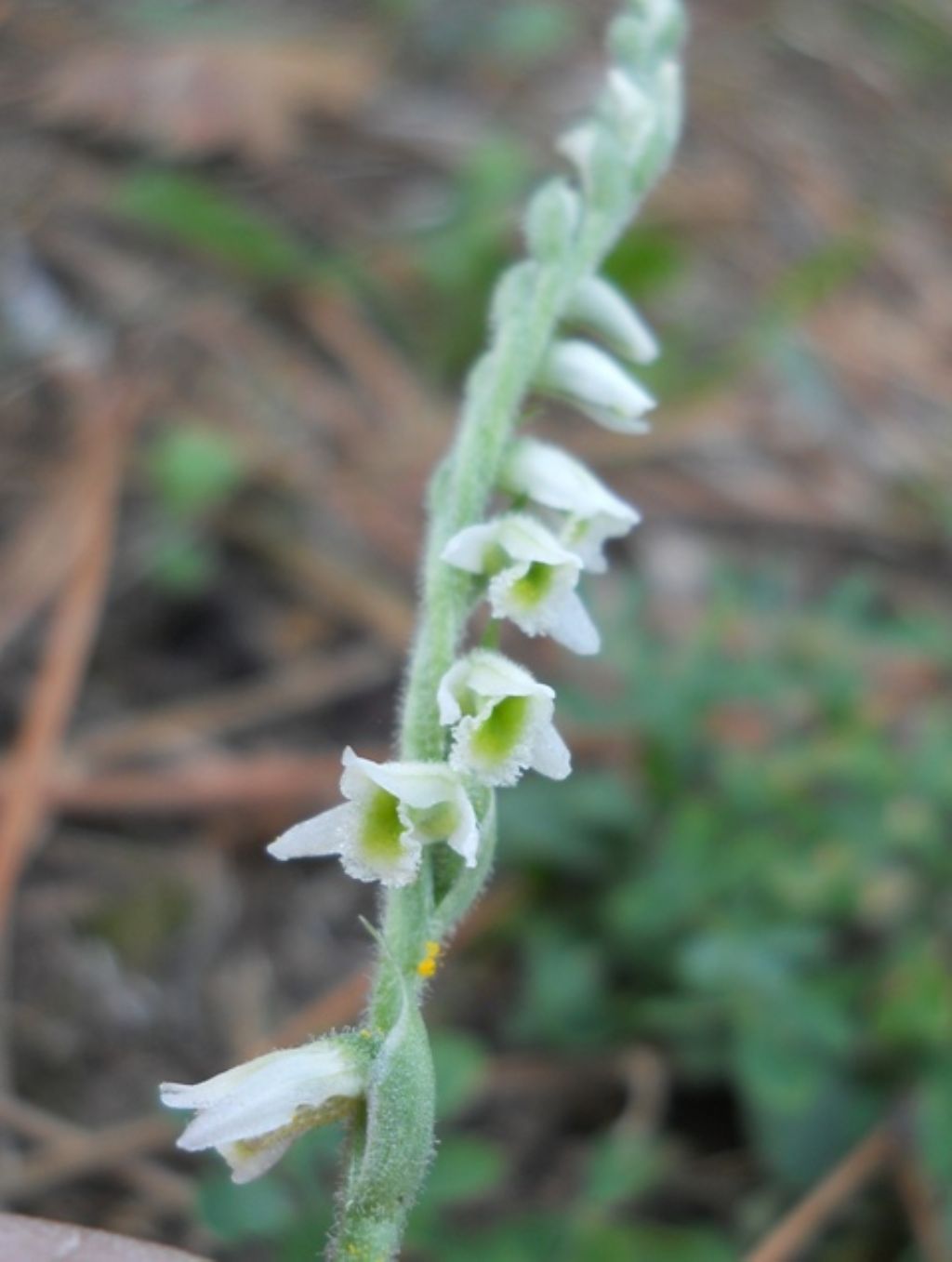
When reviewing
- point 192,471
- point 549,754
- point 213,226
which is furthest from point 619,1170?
point 213,226

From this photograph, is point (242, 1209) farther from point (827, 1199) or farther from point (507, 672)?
point (827, 1199)

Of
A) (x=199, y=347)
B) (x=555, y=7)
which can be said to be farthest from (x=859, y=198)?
(x=199, y=347)

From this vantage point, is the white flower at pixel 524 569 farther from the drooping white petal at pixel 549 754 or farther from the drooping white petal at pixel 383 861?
the drooping white petal at pixel 383 861

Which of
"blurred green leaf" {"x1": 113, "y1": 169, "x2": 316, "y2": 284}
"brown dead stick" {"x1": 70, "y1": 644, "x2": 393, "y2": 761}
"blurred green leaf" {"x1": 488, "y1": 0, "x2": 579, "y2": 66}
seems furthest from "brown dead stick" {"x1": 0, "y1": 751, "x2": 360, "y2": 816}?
"blurred green leaf" {"x1": 488, "y1": 0, "x2": 579, "y2": 66}

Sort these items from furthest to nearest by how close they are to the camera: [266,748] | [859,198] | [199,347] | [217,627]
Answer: [859,198] → [199,347] → [217,627] → [266,748]

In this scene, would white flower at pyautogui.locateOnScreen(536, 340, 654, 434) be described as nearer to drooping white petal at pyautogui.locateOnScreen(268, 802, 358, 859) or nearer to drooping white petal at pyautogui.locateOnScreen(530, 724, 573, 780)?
drooping white petal at pyautogui.locateOnScreen(530, 724, 573, 780)

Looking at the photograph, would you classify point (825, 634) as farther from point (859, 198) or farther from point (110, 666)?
point (859, 198)
